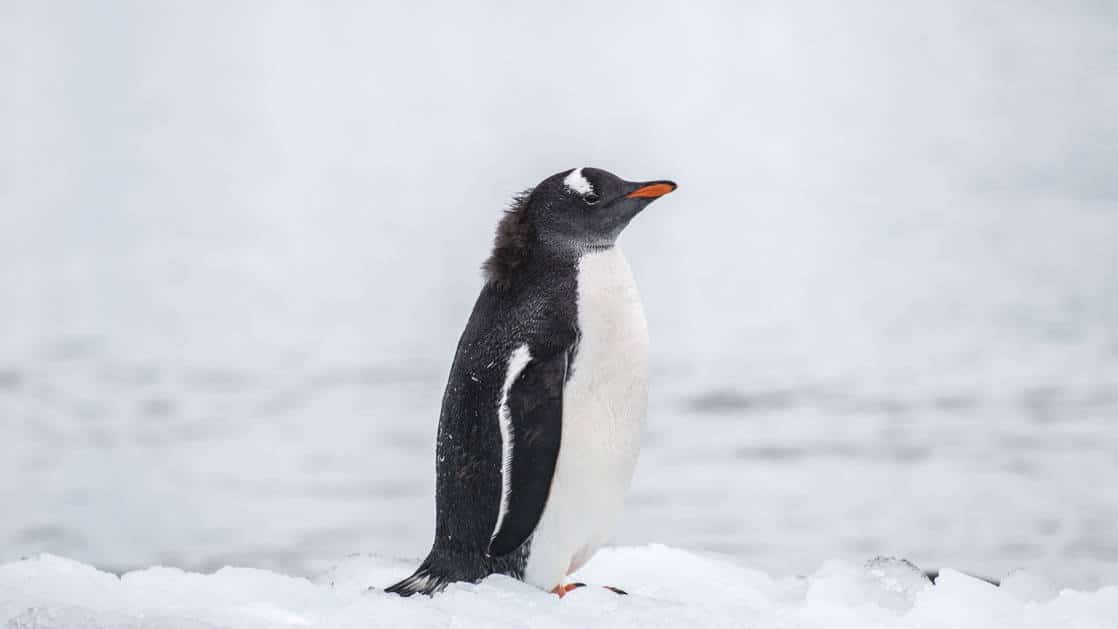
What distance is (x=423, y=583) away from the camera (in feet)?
8.73

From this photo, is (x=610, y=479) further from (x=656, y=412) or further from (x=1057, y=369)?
(x=1057, y=369)

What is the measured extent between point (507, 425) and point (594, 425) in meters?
0.18

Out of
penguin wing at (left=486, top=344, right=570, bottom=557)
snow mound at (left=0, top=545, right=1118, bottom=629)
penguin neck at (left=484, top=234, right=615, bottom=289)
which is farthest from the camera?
penguin neck at (left=484, top=234, right=615, bottom=289)

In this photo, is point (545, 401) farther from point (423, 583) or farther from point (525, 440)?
point (423, 583)

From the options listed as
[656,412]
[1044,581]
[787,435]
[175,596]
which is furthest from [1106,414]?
[175,596]

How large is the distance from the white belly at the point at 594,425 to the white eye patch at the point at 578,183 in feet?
0.49

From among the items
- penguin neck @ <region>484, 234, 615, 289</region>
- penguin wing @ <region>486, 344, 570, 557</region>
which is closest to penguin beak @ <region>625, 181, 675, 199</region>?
penguin neck @ <region>484, 234, 615, 289</region>

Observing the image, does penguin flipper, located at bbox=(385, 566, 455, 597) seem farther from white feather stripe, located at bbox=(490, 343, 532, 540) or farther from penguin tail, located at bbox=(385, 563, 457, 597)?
white feather stripe, located at bbox=(490, 343, 532, 540)

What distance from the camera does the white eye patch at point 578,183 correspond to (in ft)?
8.96

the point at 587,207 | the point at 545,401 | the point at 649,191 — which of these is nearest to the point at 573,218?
the point at 587,207

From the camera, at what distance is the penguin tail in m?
2.62

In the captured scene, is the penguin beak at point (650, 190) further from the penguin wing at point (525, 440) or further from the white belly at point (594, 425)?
the penguin wing at point (525, 440)

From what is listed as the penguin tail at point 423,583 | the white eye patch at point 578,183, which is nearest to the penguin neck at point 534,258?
the white eye patch at point 578,183

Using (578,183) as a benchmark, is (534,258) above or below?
below
